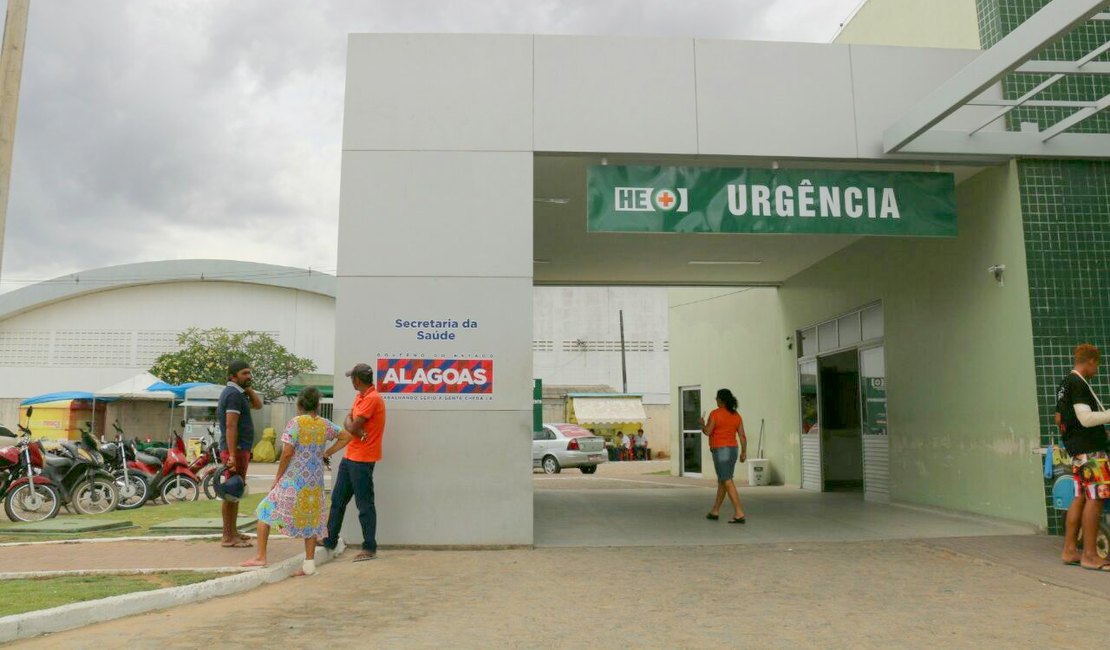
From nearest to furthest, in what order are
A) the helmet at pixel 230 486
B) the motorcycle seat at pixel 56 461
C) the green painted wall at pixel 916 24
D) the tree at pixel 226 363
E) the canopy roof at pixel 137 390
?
1. the helmet at pixel 230 486
2. the green painted wall at pixel 916 24
3. the motorcycle seat at pixel 56 461
4. the canopy roof at pixel 137 390
5. the tree at pixel 226 363

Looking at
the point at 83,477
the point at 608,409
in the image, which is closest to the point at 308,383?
the point at 608,409

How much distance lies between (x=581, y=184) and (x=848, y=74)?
10.3 feet

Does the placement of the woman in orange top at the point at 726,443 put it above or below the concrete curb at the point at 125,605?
above

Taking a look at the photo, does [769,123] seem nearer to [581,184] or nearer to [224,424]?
[581,184]

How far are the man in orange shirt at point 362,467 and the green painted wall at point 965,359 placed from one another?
6.47 m

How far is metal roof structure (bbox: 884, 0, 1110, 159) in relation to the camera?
646 cm

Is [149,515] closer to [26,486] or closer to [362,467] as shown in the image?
[26,486]

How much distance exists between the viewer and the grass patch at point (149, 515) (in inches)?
326

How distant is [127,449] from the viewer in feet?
38.7

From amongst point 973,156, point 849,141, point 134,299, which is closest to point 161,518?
point 849,141

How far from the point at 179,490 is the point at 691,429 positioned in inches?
471

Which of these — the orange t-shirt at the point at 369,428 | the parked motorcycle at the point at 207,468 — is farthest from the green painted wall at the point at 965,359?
the parked motorcycle at the point at 207,468

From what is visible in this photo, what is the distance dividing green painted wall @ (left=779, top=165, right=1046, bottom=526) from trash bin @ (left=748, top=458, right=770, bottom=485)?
473 centimetres

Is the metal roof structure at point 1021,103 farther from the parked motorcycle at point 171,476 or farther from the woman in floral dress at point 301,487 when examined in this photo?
the parked motorcycle at point 171,476
